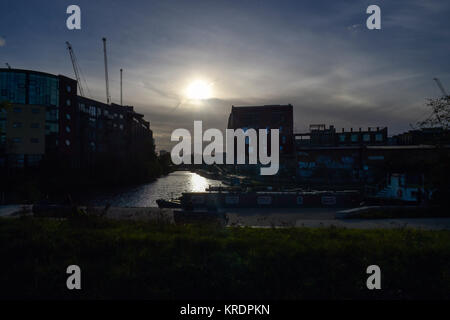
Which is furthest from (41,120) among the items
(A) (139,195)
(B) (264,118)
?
(B) (264,118)

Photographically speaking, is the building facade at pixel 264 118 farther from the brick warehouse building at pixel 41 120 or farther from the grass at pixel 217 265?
the grass at pixel 217 265

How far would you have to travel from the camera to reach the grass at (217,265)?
7852 mm

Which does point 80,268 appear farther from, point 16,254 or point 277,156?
point 277,156

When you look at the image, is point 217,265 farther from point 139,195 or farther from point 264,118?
point 264,118

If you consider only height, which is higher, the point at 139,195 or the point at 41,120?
the point at 41,120

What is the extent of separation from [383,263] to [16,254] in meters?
12.6

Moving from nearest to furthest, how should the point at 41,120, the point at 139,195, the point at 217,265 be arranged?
the point at 217,265, the point at 139,195, the point at 41,120

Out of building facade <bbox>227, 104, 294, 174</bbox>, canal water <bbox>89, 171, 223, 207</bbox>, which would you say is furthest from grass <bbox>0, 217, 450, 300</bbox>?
building facade <bbox>227, 104, 294, 174</bbox>

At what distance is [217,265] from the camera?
902cm

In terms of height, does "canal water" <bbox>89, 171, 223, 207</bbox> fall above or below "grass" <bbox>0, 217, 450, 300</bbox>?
below

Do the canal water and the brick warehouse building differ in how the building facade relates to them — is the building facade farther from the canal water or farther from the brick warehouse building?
the brick warehouse building

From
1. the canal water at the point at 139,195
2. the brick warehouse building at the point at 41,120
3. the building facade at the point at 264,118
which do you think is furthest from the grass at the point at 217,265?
the building facade at the point at 264,118

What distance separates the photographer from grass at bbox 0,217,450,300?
25.8ft

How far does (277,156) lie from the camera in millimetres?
88812
